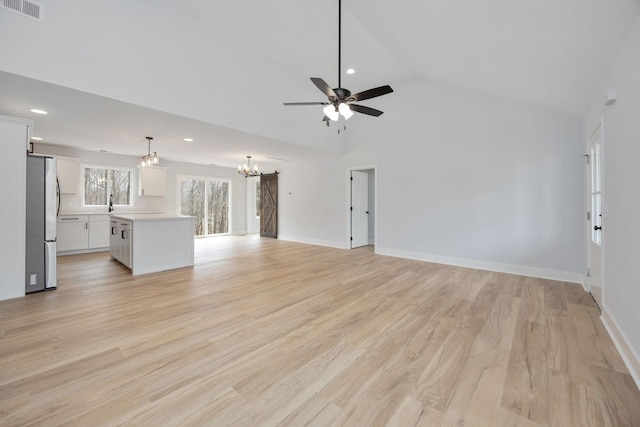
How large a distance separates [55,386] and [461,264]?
226 inches

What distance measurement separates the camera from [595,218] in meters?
3.44

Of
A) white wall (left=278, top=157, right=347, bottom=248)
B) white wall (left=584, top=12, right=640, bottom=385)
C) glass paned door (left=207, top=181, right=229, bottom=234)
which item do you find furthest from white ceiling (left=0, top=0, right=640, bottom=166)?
glass paned door (left=207, top=181, right=229, bottom=234)

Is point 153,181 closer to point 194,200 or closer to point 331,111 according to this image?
point 194,200

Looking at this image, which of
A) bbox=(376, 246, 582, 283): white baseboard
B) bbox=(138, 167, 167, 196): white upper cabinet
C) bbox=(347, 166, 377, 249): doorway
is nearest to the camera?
bbox=(376, 246, 582, 283): white baseboard

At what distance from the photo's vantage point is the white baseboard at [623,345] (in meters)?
1.89

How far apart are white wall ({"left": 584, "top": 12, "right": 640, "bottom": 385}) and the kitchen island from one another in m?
5.86

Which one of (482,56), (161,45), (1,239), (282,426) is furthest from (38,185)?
(482,56)

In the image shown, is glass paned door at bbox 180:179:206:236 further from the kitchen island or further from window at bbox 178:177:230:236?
the kitchen island

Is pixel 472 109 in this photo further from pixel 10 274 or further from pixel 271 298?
pixel 10 274

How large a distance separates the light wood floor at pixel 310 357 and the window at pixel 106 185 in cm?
414

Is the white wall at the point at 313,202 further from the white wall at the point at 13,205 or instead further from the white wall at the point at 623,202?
the white wall at the point at 13,205

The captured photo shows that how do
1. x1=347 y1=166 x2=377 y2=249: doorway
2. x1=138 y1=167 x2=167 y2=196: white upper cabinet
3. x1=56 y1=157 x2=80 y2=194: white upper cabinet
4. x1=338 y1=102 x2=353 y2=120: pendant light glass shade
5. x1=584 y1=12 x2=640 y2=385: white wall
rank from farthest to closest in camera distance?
1. x1=138 y1=167 x2=167 y2=196: white upper cabinet
2. x1=347 y1=166 x2=377 y2=249: doorway
3. x1=56 y1=157 x2=80 y2=194: white upper cabinet
4. x1=338 y1=102 x2=353 y2=120: pendant light glass shade
5. x1=584 y1=12 x2=640 y2=385: white wall

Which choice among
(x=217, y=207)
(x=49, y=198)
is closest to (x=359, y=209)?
(x=217, y=207)

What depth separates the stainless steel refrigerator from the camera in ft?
11.6
